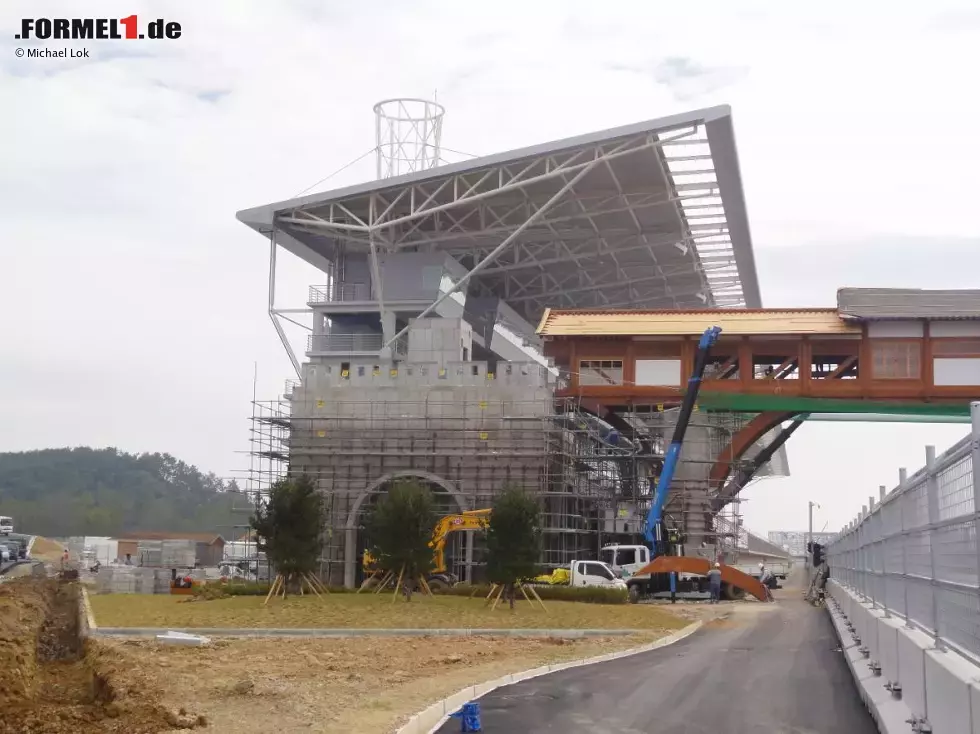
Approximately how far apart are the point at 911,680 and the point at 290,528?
95.6 ft

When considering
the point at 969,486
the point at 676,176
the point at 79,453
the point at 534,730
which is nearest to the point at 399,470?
the point at 676,176

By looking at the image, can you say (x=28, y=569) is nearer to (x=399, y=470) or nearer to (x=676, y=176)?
(x=399, y=470)

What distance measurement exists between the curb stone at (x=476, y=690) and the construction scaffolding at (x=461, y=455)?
25019mm

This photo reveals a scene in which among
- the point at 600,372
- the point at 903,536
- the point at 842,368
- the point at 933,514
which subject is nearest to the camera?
the point at 933,514

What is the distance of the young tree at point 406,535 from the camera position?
122 feet

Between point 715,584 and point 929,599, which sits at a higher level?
point 929,599

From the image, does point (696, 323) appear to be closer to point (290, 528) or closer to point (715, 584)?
point (715, 584)

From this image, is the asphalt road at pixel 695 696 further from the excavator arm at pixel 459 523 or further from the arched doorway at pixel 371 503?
the arched doorway at pixel 371 503

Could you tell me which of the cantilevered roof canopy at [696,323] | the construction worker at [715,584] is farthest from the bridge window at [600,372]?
the construction worker at [715,584]

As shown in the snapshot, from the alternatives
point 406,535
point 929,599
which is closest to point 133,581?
point 406,535

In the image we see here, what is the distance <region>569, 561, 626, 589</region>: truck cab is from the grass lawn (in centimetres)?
635

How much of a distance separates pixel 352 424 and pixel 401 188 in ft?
42.9

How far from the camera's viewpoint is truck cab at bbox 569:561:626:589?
142 ft

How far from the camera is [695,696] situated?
15844 millimetres
